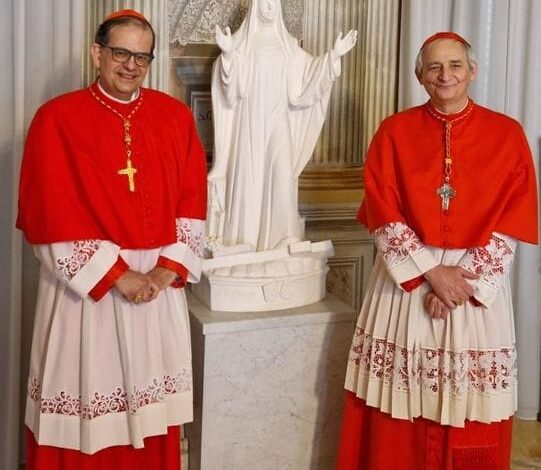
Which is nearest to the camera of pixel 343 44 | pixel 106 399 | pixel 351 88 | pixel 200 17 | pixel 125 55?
pixel 125 55

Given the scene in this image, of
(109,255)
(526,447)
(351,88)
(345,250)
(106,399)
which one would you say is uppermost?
(351,88)

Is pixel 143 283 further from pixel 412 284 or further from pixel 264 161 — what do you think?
pixel 264 161

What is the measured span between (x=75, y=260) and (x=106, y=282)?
0.12m

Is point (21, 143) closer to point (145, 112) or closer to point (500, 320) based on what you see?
point (145, 112)

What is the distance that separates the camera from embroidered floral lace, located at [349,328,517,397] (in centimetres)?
325

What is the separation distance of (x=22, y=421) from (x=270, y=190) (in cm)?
151

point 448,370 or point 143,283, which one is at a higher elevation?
point 143,283

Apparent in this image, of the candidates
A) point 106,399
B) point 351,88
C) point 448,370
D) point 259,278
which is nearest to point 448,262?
point 448,370

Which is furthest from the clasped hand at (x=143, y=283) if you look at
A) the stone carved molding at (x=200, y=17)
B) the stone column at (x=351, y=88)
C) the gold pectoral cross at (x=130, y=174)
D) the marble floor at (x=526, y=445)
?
the marble floor at (x=526, y=445)

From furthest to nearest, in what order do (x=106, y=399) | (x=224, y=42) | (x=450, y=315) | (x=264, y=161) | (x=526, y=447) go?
(x=526, y=447) < (x=264, y=161) < (x=224, y=42) < (x=450, y=315) < (x=106, y=399)

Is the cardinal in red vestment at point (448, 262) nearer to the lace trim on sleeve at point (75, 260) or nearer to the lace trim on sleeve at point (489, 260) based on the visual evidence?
the lace trim on sleeve at point (489, 260)

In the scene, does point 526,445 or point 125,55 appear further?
point 526,445

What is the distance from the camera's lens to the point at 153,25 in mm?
3977

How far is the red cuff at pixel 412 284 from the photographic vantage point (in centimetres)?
324
